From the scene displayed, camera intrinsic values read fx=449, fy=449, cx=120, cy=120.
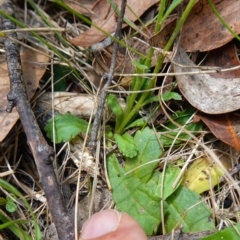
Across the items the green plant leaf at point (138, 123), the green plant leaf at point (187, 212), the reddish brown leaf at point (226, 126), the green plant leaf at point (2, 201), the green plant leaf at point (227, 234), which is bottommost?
the green plant leaf at point (227, 234)

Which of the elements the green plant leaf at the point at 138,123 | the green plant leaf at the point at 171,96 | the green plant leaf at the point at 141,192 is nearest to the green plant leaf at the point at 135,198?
the green plant leaf at the point at 141,192

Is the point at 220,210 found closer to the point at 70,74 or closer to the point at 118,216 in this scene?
the point at 118,216

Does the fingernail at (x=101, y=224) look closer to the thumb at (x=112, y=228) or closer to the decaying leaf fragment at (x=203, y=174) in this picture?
the thumb at (x=112, y=228)

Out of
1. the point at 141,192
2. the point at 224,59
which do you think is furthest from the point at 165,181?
the point at 224,59

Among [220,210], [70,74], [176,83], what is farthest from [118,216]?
[70,74]

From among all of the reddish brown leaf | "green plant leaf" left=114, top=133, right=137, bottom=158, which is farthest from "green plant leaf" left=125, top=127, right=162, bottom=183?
the reddish brown leaf

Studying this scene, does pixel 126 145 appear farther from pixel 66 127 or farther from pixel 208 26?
pixel 208 26

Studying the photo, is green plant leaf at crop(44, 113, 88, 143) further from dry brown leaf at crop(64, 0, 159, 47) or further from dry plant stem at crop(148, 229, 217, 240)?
dry plant stem at crop(148, 229, 217, 240)
